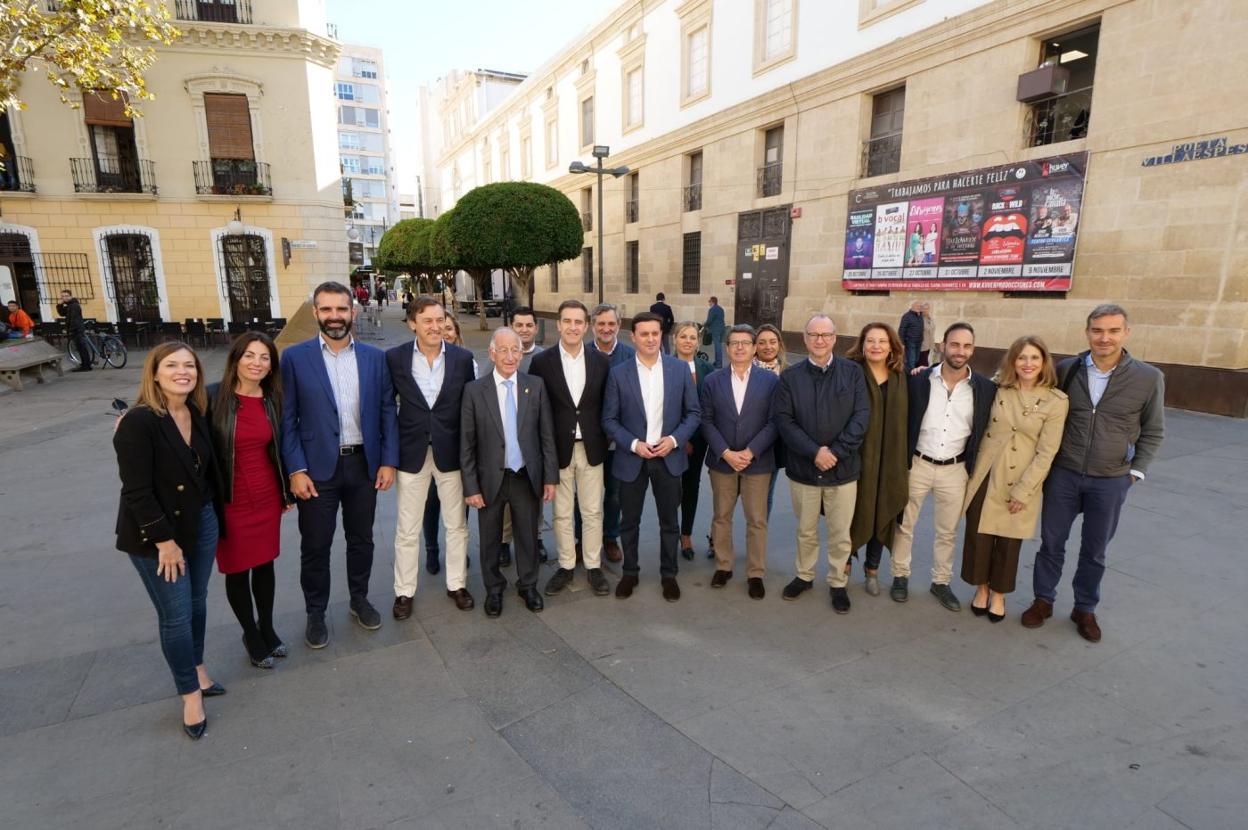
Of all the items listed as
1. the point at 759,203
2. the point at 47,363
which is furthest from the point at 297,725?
the point at 759,203

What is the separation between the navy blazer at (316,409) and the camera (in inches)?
131

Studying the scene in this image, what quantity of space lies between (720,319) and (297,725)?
12.9 m

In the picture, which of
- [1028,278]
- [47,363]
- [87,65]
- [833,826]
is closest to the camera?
[833,826]

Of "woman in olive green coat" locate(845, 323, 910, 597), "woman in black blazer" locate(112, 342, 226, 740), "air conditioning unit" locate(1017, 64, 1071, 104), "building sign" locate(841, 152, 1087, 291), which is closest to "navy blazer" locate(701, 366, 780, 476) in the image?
"woman in olive green coat" locate(845, 323, 910, 597)

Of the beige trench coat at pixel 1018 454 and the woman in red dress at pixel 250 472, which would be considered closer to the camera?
the woman in red dress at pixel 250 472

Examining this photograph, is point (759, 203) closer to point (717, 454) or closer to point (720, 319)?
point (720, 319)

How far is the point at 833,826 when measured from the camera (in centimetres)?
230

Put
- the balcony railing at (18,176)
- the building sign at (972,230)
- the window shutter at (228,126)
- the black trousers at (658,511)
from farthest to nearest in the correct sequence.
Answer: the window shutter at (228,126) < the balcony railing at (18,176) < the building sign at (972,230) < the black trousers at (658,511)

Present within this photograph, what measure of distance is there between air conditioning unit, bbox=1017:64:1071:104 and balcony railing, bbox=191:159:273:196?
1818 centimetres

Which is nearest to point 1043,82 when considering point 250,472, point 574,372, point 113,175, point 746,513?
point 746,513

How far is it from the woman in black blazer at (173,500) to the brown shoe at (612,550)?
257 cm

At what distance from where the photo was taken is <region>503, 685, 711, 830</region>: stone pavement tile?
238cm

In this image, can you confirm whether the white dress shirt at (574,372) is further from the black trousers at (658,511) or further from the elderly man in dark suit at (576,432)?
the black trousers at (658,511)

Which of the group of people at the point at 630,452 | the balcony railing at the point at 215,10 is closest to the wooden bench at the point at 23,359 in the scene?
the balcony railing at the point at 215,10
